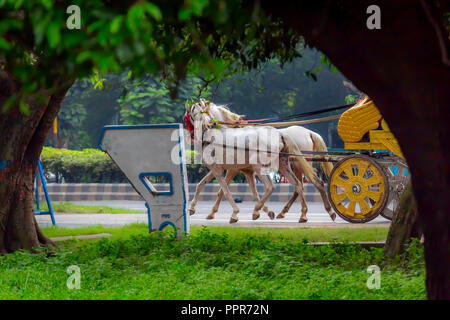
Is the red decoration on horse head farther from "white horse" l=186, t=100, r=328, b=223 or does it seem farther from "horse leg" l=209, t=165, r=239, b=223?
"horse leg" l=209, t=165, r=239, b=223

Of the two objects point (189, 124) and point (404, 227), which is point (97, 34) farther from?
point (189, 124)

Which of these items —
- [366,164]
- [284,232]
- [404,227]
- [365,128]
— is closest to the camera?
[404,227]

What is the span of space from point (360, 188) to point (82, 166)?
581 inches

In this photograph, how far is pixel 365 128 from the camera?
1195 cm

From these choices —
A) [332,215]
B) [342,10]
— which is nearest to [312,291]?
[342,10]

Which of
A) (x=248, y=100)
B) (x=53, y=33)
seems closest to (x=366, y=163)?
(x=53, y=33)

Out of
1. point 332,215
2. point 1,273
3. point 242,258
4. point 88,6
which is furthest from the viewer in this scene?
point 332,215

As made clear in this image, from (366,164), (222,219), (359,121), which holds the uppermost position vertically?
(359,121)

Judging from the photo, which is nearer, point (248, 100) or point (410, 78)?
point (410, 78)

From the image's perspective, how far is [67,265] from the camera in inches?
314

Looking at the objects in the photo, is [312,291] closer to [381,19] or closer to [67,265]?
[381,19]

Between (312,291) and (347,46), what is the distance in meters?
2.38

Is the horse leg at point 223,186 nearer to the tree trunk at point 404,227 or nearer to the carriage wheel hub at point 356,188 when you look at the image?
the carriage wheel hub at point 356,188

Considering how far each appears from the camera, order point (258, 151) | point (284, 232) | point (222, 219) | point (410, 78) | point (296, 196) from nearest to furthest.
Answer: point (410, 78)
point (284, 232)
point (258, 151)
point (296, 196)
point (222, 219)
